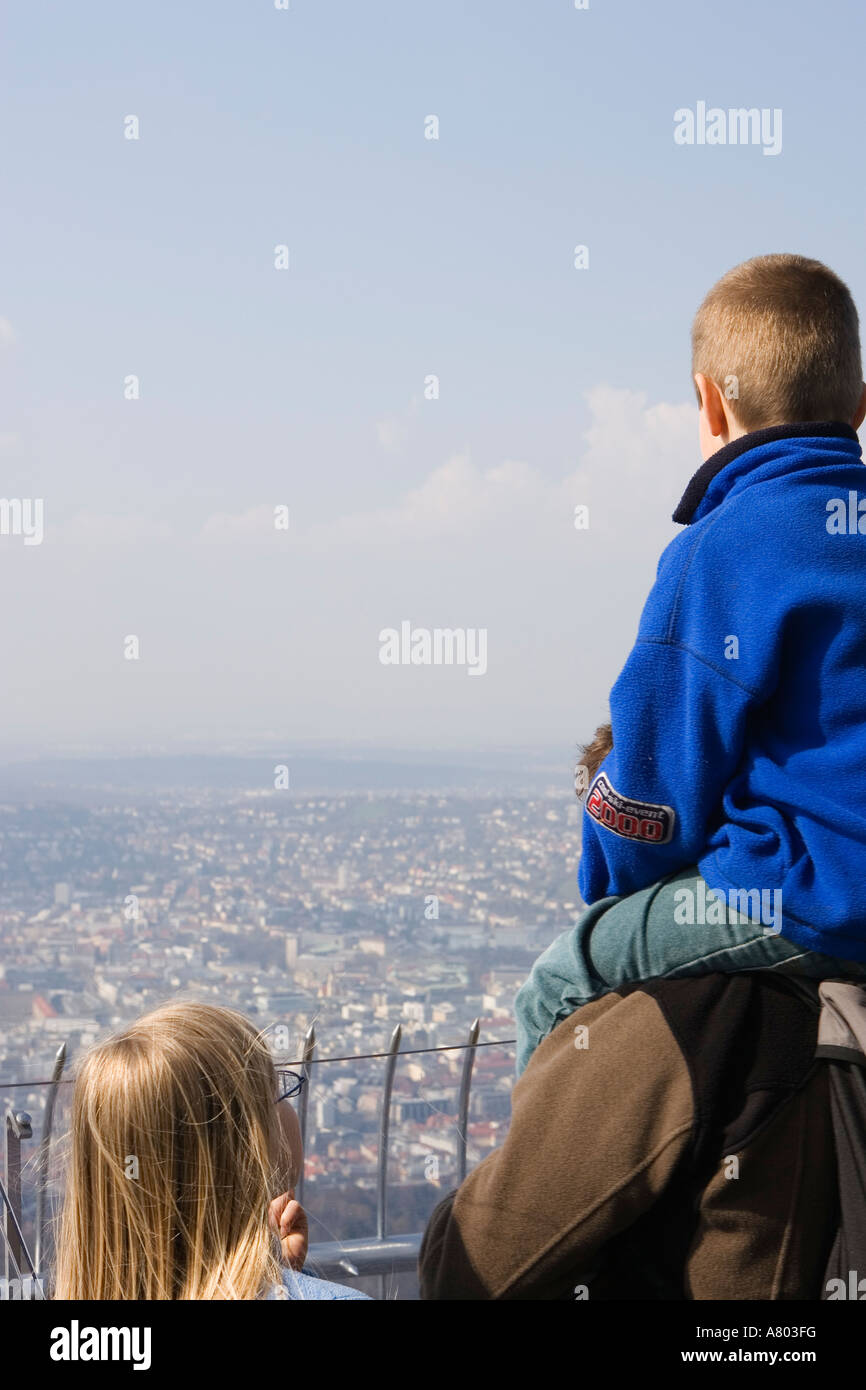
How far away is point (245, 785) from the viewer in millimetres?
48500

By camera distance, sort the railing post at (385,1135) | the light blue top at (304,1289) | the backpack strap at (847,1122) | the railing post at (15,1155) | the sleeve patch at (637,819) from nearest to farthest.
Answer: the backpack strap at (847,1122) < the sleeve patch at (637,819) < the light blue top at (304,1289) < the railing post at (15,1155) < the railing post at (385,1135)

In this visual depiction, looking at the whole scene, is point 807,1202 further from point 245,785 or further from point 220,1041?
point 245,785

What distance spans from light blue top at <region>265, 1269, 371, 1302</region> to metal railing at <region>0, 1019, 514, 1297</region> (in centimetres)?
179

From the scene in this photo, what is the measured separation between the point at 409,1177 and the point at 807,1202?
3.32 meters

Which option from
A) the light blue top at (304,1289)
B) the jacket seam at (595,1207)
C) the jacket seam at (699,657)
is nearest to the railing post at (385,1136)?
the light blue top at (304,1289)

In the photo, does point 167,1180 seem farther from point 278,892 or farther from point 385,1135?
point 278,892

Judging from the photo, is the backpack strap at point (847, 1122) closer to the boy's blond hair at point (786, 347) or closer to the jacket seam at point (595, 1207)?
the jacket seam at point (595, 1207)

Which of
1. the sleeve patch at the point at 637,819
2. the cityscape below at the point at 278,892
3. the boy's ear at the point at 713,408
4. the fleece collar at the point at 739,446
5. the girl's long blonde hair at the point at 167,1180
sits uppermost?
the boy's ear at the point at 713,408

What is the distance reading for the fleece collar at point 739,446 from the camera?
1.79 m

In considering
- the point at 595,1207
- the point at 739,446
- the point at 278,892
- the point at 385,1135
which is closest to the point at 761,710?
the point at 739,446

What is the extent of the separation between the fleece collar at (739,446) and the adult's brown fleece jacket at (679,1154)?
702 mm

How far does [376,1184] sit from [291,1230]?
2793 mm

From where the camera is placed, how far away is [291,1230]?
6.61ft
